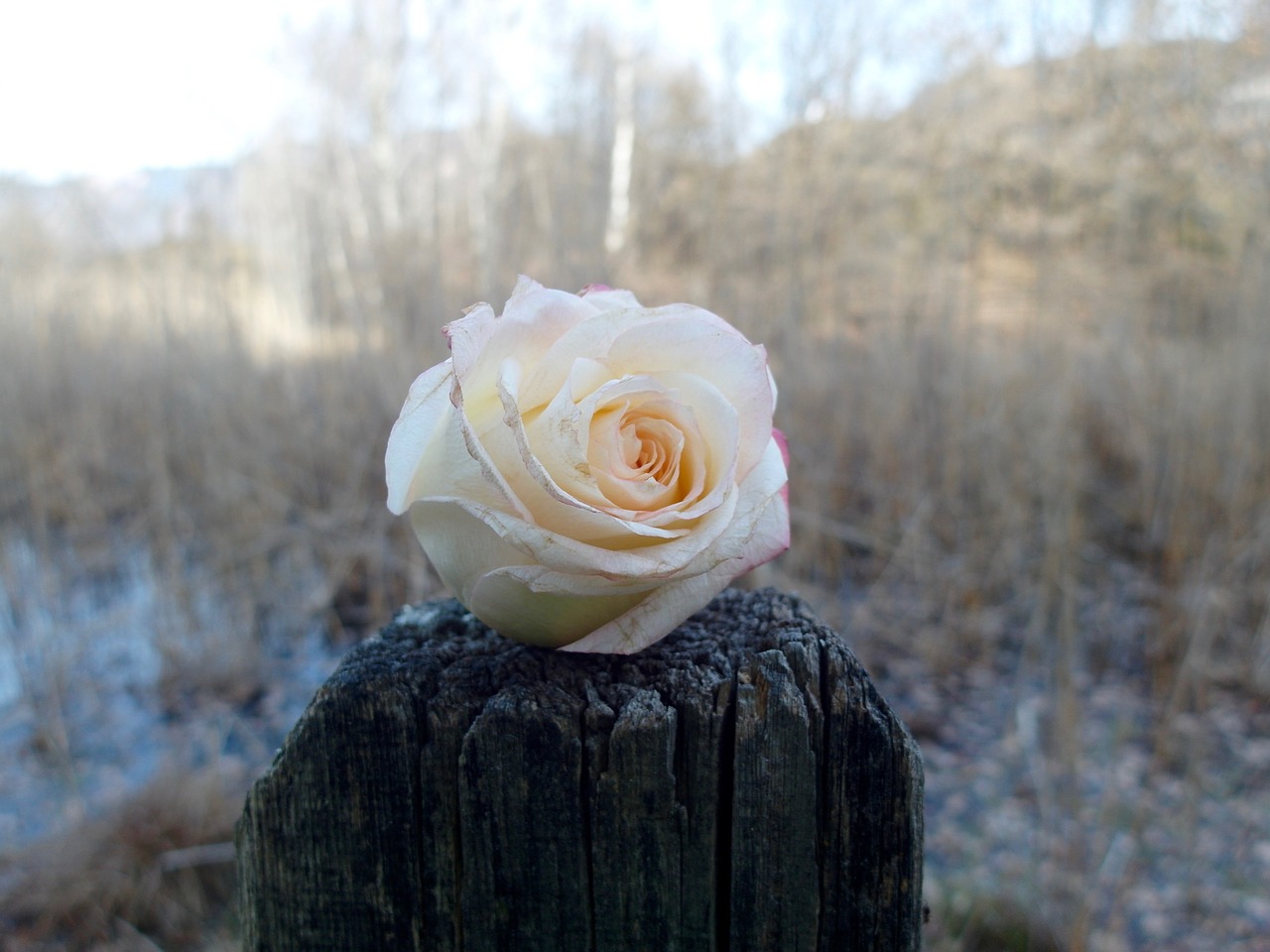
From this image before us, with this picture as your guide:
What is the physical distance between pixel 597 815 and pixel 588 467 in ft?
0.73

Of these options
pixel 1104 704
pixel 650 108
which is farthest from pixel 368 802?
pixel 650 108

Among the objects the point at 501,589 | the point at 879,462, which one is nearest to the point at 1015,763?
the point at 879,462

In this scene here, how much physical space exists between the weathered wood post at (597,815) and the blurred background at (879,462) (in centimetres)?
→ 176

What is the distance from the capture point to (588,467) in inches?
20.8

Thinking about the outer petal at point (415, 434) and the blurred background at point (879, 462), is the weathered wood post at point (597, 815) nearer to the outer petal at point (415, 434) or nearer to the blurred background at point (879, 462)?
the outer petal at point (415, 434)

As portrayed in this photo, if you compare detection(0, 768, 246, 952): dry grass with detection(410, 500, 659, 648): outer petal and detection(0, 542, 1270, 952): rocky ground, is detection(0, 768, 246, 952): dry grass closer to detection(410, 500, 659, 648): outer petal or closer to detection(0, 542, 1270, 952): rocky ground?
detection(0, 542, 1270, 952): rocky ground

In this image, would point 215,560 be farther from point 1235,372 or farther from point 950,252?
point 1235,372

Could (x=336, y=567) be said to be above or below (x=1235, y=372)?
below

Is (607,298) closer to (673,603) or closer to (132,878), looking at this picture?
(673,603)

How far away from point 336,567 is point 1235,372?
4060 millimetres

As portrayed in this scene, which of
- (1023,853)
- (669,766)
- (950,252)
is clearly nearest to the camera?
(669,766)

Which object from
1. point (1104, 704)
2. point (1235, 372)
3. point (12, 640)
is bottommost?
point (1104, 704)

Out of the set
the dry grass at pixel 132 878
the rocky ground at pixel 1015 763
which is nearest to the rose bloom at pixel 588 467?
the rocky ground at pixel 1015 763

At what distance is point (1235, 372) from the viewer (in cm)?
357
